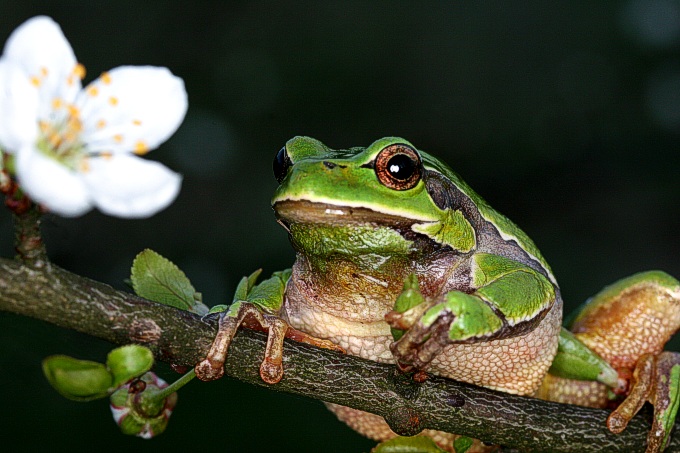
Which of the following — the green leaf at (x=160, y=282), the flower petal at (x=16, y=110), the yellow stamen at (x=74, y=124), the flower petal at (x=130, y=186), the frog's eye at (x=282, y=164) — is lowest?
the green leaf at (x=160, y=282)

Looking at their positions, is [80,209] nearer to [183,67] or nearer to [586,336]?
[586,336]

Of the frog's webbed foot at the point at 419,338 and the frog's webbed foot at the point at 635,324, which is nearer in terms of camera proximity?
the frog's webbed foot at the point at 419,338

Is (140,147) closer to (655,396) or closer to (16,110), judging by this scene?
(16,110)

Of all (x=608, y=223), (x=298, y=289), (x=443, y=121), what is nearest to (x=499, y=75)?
(x=443, y=121)

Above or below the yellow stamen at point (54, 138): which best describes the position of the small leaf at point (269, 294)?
below

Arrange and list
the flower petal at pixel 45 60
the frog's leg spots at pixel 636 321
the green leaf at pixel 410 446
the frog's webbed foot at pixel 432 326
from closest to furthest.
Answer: the flower petal at pixel 45 60
the frog's webbed foot at pixel 432 326
the green leaf at pixel 410 446
the frog's leg spots at pixel 636 321

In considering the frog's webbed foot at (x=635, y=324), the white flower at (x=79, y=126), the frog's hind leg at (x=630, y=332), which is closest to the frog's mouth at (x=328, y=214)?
the white flower at (x=79, y=126)

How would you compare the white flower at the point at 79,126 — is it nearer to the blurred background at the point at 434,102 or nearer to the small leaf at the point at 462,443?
the small leaf at the point at 462,443
